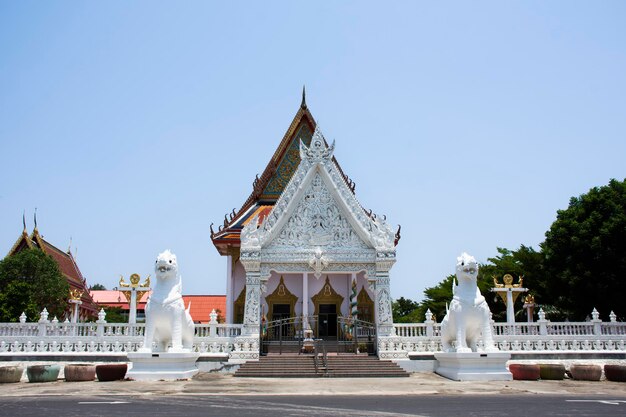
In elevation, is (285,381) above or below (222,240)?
below

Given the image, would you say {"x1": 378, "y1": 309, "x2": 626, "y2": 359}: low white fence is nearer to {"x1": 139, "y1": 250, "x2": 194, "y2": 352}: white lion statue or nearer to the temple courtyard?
the temple courtyard

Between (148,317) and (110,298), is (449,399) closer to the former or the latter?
(148,317)

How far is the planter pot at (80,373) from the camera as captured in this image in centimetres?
1131

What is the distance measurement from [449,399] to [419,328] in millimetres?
5953

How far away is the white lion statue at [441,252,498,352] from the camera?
1215cm

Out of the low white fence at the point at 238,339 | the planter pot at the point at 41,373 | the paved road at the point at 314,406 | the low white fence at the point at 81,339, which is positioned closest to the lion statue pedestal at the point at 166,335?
the low white fence at the point at 81,339

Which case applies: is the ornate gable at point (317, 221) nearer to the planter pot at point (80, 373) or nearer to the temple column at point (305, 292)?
the temple column at point (305, 292)

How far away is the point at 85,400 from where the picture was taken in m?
8.03

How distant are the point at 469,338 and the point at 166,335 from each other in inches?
279

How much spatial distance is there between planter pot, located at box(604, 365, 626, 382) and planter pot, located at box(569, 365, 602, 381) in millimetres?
165

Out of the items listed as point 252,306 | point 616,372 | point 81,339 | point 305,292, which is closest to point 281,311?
point 305,292

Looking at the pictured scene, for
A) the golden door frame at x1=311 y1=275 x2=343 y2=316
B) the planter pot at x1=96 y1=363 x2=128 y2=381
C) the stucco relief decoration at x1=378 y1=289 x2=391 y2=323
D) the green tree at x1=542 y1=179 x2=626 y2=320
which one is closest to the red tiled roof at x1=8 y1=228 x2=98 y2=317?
the golden door frame at x1=311 y1=275 x2=343 y2=316

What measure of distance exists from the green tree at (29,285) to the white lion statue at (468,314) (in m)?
16.9

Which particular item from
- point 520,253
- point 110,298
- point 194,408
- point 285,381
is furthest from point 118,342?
point 110,298
